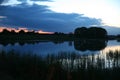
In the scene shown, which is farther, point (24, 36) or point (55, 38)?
point (55, 38)

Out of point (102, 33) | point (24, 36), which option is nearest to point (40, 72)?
point (24, 36)

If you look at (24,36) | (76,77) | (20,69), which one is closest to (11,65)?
(20,69)

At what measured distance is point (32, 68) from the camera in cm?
1345

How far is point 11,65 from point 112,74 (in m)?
4.45

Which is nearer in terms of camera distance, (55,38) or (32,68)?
(32,68)

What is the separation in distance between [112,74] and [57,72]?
8.70ft

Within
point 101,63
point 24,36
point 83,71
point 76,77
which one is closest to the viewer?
point 76,77

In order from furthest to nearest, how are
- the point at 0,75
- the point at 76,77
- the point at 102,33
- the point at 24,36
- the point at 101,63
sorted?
the point at 102,33, the point at 24,36, the point at 101,63, the point at 76,77, the point at 0,75

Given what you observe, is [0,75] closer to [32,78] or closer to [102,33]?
[32,78]

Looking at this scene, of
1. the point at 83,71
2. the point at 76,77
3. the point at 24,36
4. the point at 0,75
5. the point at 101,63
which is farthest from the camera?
the point at 24,36

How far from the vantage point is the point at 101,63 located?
57.4 ft

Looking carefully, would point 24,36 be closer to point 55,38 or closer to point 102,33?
point 55,38

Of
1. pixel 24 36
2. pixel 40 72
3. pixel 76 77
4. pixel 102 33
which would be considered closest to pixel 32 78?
pixel 40 72

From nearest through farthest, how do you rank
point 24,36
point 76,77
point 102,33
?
point 76,77 → point 24,36 → point 102,33
